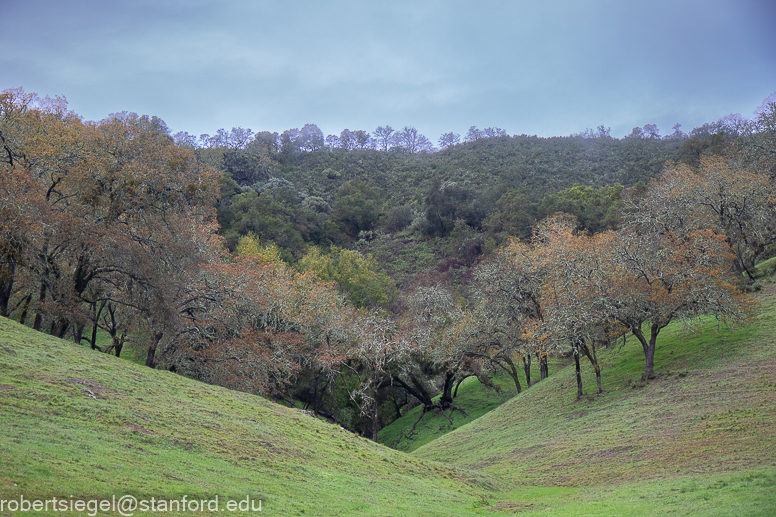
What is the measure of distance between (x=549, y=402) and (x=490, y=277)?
36.7 ft

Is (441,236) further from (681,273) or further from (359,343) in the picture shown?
(681,273)

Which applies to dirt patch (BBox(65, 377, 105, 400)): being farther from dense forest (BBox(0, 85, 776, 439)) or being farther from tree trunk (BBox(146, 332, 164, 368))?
tree trunk (BBox(146, 332, 164, 368))

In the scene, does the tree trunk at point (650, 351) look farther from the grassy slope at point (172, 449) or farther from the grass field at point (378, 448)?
the grassy slope at point (172, 449)

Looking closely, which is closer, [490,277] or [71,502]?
[71,502]

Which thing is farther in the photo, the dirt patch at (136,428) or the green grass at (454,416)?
the green grass at (454,416)

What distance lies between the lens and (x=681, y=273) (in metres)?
28.9

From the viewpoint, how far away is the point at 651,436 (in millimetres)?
22500

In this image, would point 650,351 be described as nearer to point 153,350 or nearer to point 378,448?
point 378,448

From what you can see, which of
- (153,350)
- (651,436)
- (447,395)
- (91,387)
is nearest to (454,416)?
(447,395)

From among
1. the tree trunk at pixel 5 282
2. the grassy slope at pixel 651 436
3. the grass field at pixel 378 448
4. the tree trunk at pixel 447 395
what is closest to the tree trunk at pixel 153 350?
the grass field at pixel 378 448

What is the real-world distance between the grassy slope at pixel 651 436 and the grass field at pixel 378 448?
4.3 inches

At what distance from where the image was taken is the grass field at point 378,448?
1145 cm

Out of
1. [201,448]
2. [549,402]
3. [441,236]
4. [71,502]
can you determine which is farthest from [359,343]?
[441,236]

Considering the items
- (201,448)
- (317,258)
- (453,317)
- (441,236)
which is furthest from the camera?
(441,236)
